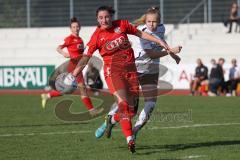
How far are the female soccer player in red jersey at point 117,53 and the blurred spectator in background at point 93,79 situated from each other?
18.3 metres

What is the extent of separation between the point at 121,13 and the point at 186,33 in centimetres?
377

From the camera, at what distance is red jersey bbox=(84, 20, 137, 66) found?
953cm

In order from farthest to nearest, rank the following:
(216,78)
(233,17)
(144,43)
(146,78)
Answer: (233,17)
(216,78)
(146,78)
(144,43)

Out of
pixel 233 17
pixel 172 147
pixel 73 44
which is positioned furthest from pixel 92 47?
pixel 233 17

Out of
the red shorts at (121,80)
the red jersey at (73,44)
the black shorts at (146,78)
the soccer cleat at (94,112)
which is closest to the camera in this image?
the red shorts at (121,80)

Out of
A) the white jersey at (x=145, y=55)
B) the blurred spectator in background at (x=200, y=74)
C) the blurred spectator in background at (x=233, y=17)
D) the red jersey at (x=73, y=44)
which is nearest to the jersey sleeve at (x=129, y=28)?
the white jersey at (x=145, y=55)

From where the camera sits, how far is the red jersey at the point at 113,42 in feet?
31.3

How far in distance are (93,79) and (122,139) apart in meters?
17.4

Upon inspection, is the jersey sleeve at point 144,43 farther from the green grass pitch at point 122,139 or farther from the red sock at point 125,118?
the green grass pitch at point 122,139

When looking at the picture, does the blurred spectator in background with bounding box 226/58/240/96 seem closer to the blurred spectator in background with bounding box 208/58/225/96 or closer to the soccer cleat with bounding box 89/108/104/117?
the blurred spectator in background with bounding box 208/58/225/96

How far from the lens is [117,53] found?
9.62 meters

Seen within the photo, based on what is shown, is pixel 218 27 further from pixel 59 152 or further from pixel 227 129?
pixel 59 152

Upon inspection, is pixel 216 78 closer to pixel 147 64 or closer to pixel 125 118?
pixel 147 64

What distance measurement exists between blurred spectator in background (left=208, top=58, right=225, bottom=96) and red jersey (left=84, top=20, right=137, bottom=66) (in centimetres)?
1829
